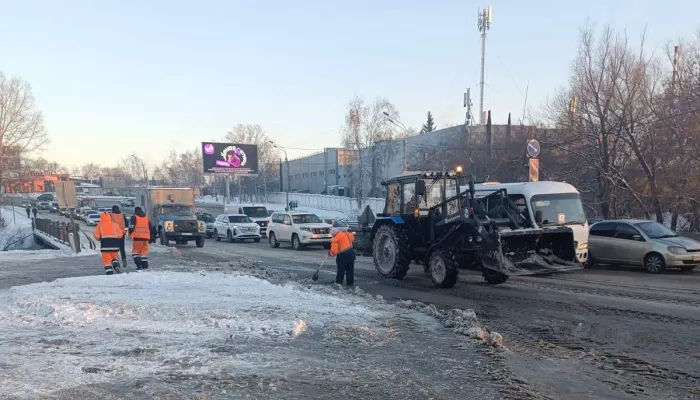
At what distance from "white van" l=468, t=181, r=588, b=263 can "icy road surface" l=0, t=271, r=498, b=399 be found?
6.47 metres

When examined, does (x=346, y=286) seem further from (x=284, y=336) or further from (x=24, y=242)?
(x=24, y=242)

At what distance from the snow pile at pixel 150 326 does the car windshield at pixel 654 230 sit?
9906mm

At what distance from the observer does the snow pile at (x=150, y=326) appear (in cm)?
533

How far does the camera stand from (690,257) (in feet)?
45.7

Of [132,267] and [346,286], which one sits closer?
[346,286]

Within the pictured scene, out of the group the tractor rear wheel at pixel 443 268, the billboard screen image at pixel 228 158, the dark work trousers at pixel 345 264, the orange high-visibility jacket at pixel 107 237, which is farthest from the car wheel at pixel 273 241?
the billboard screen image at pixel 228 158

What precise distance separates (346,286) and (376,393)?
6.97 meters

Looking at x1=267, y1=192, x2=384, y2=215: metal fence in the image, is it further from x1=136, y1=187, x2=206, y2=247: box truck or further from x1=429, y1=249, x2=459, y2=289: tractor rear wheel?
x1=429, y1=249, x2=459, y2=289: tractor rear wheel

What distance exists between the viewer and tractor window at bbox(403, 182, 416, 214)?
1318cm

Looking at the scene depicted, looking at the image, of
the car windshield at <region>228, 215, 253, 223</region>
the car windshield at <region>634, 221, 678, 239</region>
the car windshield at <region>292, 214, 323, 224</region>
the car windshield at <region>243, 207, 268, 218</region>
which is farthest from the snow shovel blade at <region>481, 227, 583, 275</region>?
the car windshield at <region>243, 207, 268, 218</region>

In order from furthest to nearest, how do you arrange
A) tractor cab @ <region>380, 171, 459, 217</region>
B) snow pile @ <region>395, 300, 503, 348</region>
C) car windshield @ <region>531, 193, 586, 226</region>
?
1. car windshield @ <region>531, 193, 586, 226</region>
2. tractor cab @ <region>380, 171, 459, 217</region>
3. snow pile @ <region>395, 300, 503, 348</region>

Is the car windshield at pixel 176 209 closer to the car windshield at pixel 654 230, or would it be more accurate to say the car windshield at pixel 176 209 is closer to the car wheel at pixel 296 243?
the car wheel at pixel 296 243

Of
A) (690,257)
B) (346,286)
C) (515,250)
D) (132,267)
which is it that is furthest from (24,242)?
(690,257)

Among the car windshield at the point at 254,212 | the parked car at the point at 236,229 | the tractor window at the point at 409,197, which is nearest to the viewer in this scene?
the tractor window at the point at 409,197
